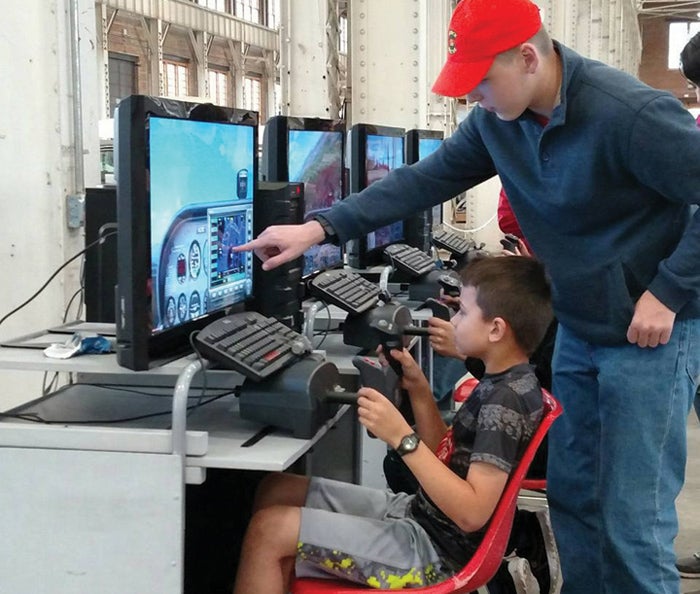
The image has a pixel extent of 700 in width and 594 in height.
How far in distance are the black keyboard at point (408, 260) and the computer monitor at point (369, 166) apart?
0.25 feet

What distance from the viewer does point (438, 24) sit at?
788 cm

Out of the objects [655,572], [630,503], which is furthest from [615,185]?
[655,572]

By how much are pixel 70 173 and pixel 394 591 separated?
6.34 ft

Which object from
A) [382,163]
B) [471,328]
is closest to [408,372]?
[471,328]

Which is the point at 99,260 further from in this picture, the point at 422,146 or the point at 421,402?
the point at 422,146

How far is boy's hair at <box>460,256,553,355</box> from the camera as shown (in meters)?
1.87

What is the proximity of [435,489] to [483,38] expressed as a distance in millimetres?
869

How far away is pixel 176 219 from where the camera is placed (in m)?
1.70

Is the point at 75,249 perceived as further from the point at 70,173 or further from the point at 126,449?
the point at 126,449

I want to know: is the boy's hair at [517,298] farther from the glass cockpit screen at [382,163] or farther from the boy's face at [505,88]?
the glass cockpit screen at [382,163]

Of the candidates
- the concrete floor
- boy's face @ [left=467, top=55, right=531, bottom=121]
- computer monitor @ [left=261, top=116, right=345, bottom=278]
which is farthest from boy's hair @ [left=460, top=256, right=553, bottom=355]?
the concrete floor

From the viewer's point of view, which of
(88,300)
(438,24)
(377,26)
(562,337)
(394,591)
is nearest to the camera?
(394,591)

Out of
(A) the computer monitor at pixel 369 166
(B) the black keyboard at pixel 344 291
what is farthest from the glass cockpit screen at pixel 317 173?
(A) the computer monitor at pixel 369 166

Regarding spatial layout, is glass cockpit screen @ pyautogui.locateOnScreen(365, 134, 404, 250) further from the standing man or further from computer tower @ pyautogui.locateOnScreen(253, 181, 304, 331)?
the standing man
